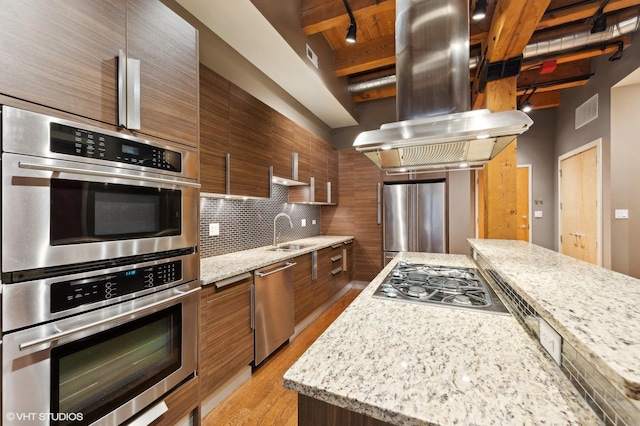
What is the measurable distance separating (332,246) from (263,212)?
1.02 meters

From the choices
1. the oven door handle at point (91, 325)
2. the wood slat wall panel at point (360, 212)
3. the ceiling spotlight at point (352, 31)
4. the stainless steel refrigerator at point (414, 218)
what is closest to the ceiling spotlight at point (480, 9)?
the ceiling spotlight at point (352, 31)

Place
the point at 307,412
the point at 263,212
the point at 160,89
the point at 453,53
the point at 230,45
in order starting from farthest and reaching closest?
1. the point at 263,212
2. the point at 230,45
3. the point at 453,53
4. the point at 160,89
5. the point at 307,412

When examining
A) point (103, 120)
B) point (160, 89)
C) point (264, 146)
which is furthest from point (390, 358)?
point (264, 146)

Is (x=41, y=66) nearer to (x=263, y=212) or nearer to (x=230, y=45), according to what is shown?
(x=230, y=45)

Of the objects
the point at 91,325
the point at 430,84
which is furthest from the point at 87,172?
the point at 430,84

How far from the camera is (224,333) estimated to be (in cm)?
168

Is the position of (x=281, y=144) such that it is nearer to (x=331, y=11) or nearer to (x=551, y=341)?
(x=331, y=11)

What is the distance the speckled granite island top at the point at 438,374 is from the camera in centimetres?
52

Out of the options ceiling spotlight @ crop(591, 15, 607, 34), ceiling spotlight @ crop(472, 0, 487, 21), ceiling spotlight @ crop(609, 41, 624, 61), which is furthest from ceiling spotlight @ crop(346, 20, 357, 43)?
ceiling spotlight @ crop(609, 41, 624, 61)

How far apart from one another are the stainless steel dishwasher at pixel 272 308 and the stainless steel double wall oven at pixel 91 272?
666 mm

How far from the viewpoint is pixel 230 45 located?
232cm

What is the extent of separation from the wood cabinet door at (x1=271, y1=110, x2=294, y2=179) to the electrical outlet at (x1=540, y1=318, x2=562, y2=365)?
225 centimetres

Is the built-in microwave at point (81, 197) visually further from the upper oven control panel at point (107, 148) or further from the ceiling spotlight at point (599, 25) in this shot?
the ceiling spotlight at point (599, 25)

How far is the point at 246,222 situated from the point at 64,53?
1.89m
